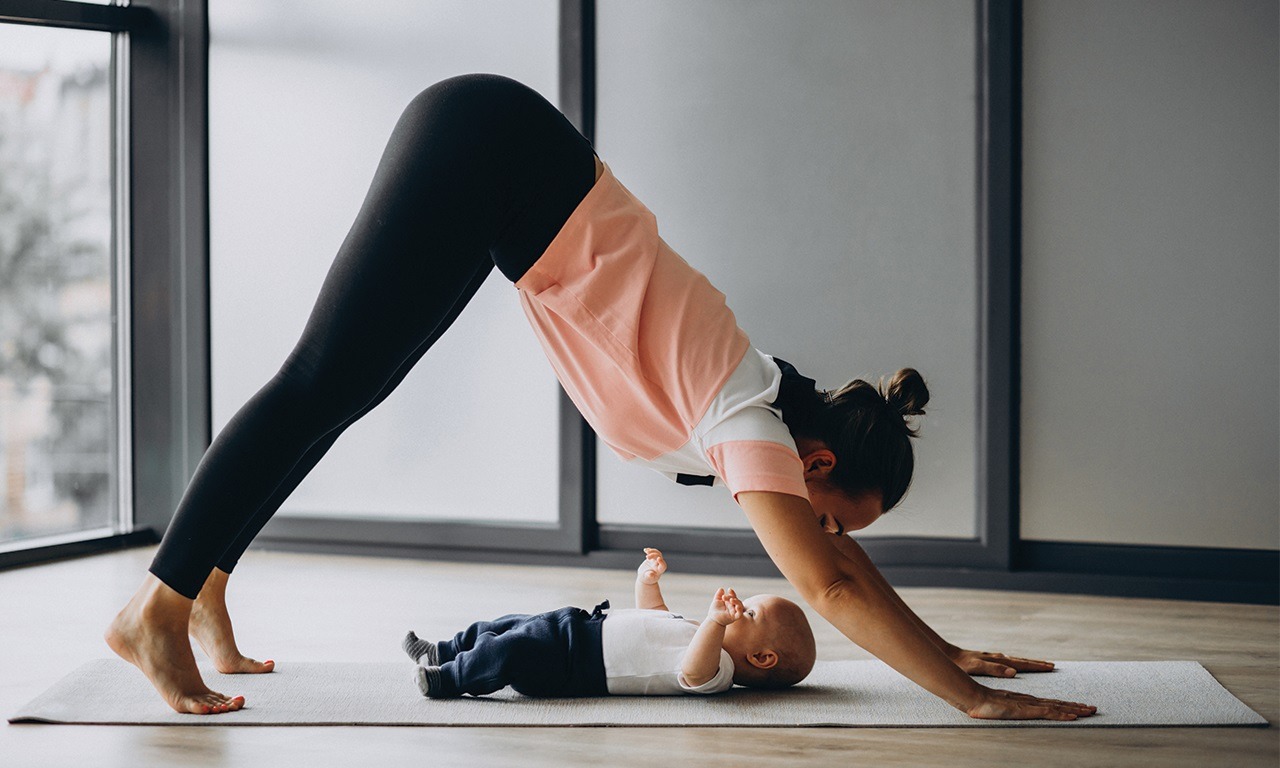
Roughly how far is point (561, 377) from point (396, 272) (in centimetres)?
33

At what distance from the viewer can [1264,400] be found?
2801mm

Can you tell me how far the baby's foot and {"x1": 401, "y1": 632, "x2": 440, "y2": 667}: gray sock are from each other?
0.38 ft

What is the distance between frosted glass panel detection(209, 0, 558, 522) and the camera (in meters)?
3.31

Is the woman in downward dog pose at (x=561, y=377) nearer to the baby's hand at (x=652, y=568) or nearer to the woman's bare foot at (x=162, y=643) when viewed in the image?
the woman's bare foot at (x=162, y=643)

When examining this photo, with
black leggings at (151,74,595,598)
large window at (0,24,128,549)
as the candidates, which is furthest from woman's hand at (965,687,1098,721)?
large window at (0,24,128,549)

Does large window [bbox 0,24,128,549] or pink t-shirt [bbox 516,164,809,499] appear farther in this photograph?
large window [bbox 0,24,128,549]

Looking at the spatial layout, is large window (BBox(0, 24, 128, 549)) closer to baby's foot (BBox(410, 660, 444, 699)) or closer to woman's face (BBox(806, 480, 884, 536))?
baby's foot (BBox(410, 660, 444, 699))

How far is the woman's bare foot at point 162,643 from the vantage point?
1694 millimetres

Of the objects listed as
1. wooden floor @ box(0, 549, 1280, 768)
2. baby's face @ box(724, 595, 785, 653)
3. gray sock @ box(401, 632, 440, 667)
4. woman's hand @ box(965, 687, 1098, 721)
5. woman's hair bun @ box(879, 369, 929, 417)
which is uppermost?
woman's hair bun @ box(879, 369, 929, 417)

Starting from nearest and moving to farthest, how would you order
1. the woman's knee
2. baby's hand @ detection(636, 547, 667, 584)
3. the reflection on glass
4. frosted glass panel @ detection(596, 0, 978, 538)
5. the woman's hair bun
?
1. the woman's knee
2. the woman's hair bun
3. baby's hand @ detection(636, 547, 667, 584)
4. frosted glass panel @ detection(596, 0, 978, 538)
5. the reflection on glass

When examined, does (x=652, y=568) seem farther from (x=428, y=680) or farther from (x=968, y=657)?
(x=968, y=657)

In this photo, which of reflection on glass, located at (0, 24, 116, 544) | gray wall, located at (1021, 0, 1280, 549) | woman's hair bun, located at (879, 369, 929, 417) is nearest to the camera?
woman's hair bun, located at (879, 369, 929, 417)

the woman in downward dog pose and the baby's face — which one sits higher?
the woman in downward dog pose

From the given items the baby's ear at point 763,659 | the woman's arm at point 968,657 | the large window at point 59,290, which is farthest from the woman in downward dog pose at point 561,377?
the large window at point 59,290
